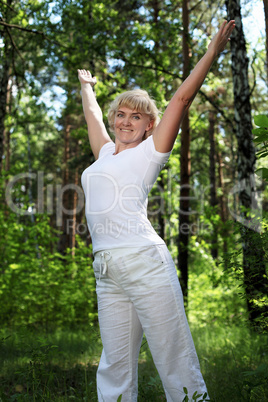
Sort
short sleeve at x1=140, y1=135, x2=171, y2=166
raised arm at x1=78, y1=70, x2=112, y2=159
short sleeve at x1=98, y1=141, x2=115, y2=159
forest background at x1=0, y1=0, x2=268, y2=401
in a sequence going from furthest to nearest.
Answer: forest background at x1=0, y1=0, x2=268, y2=401 < raised arm at x1=78, y1=70, x2=112, y2=159 < short sleeve at x1=98, y1=141, x2=115, y2=159 < short sleeve at x1=140, y1=135, x2=171, y2=166

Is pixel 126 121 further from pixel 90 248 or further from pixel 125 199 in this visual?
pixel 90 248

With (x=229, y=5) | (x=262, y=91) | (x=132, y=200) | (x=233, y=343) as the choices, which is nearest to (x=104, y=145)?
(x=132, y=200)

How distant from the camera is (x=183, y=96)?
2125mm

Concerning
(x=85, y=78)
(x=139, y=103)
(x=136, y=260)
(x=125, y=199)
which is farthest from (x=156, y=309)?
(x=85, y=78)

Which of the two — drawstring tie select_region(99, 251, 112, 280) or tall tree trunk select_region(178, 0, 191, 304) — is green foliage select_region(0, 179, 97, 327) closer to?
tall tree trunk select_region(178, 0, 191, 304)

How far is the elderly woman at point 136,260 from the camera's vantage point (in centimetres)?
210

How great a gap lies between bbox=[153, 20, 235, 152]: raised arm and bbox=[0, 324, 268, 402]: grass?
1419mm

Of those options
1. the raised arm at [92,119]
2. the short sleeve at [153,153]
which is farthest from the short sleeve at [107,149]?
the short sleeve at [153,153]

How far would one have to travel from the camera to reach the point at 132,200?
2240mm

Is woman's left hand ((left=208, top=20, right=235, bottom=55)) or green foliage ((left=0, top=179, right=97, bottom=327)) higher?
woman's left hand ((left=208, top=20, right=235, bottom=55))

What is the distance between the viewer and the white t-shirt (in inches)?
86.0

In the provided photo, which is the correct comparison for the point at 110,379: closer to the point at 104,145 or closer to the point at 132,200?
the point at 132,200

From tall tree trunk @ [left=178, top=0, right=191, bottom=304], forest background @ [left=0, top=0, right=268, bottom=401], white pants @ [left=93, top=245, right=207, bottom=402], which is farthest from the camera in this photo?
tall tree trunk @ [left=178, top=0, right=191, bottom=304]

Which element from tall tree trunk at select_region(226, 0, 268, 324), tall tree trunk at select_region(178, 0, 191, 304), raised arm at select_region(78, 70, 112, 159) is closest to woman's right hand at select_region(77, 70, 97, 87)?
raised arm at select_region(78, 70, 112, 159)
